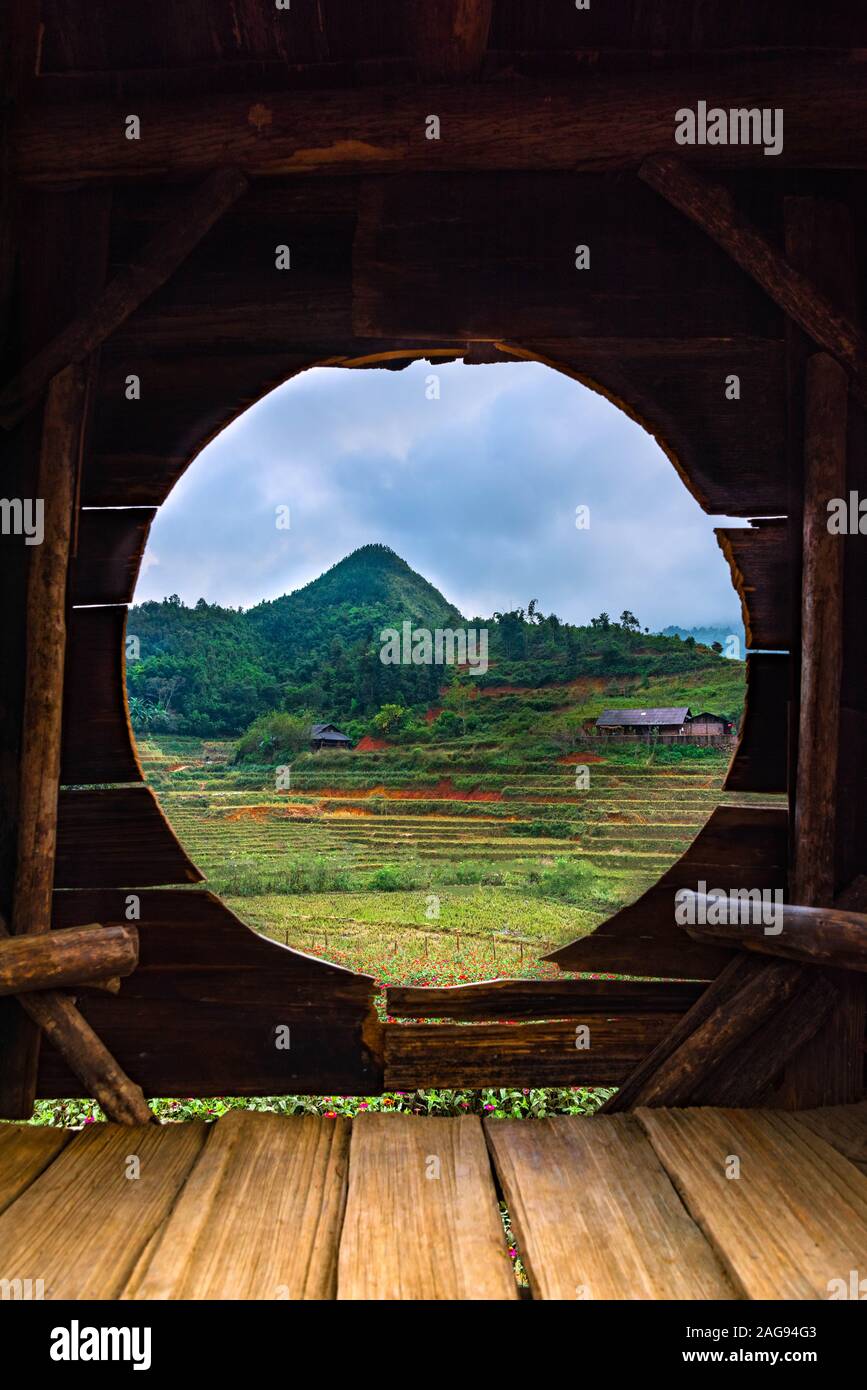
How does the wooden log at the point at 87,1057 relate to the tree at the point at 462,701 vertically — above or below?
below

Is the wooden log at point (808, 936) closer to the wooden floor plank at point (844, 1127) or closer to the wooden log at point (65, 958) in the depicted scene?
the wooden floor plank at point (844, 1127)

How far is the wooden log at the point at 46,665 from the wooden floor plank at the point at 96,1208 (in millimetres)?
666

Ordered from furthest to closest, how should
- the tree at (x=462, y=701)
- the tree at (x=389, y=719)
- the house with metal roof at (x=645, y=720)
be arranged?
1. the tree at (x=462, y=701)
2. the tree at (x=389, y=719)
3. the house with metal roof at (x=645, y=720)

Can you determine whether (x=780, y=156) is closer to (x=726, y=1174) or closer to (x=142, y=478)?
(x=142, y=478)

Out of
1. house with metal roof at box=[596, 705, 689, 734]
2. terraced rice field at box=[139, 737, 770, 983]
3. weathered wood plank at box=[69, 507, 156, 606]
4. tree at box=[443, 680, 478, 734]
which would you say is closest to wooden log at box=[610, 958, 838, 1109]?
weathered wood plank at box=[69, 507, 156, 606]

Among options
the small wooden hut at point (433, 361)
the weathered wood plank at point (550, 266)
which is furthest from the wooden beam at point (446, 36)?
the weathered wood plank at point (550, 266)

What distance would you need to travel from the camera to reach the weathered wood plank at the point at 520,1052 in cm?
260

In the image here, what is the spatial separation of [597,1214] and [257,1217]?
818 millimetres

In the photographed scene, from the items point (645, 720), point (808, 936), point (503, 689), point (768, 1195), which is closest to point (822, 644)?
point (808, 936)

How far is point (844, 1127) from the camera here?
2.39 m

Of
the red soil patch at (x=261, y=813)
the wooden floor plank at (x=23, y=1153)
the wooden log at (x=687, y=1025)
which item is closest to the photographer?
the wooden floor plank at (x=23, y=1153)

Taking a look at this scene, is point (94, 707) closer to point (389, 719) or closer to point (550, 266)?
point (550, 266)

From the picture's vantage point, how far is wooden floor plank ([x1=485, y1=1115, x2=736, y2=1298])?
67.3 inches

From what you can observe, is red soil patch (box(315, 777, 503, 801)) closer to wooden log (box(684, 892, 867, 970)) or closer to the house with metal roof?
the house with metal roof
